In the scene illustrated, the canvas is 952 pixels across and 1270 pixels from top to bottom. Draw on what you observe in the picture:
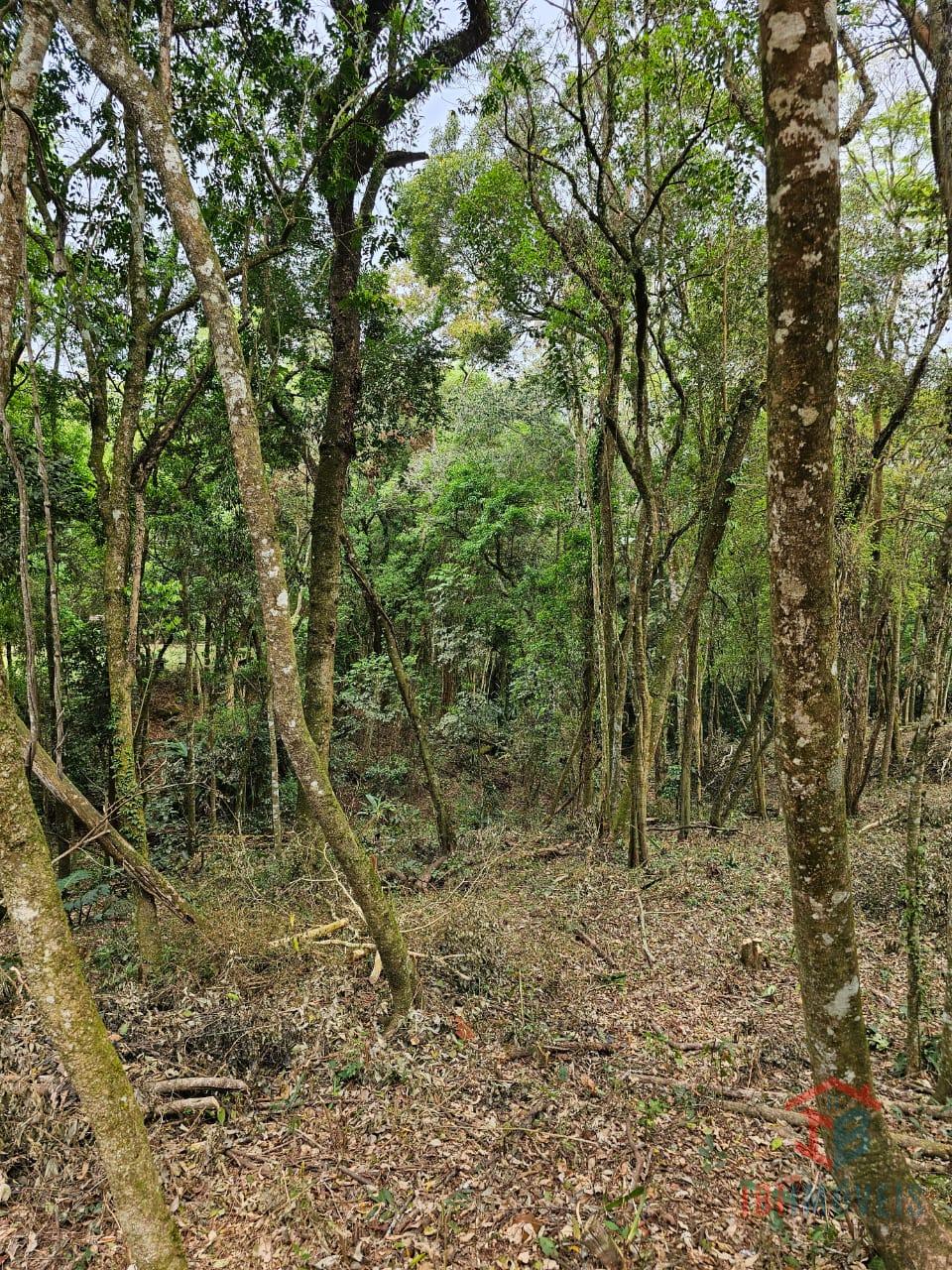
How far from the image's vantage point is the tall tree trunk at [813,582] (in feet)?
6.39

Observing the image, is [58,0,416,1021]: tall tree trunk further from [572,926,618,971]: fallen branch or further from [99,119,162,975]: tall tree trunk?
[572,926,618,971]: fallen branch

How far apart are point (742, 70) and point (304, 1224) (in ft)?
32.0

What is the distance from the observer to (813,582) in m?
2.11

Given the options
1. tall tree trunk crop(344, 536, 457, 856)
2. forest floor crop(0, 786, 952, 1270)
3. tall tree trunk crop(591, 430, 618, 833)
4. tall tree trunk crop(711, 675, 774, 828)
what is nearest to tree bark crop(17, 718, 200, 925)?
forest floor crop(0, 786, 952, 1270)

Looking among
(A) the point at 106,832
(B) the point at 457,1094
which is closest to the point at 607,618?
(B) the point at 457,1094

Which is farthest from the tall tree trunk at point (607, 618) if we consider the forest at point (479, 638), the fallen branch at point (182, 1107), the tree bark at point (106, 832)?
the fallen branch at point (182, 1107)

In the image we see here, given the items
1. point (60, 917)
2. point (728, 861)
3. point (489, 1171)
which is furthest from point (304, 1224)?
point (728, 861)

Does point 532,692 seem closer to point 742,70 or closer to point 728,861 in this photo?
point 728,861

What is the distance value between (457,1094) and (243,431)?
4.56 metres

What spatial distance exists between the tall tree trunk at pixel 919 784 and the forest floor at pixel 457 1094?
466 mm

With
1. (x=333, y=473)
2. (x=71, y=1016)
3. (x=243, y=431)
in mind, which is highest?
(x=333, y=473)

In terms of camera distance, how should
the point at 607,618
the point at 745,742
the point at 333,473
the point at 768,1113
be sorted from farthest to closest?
the point at 745,742
the point at 607,618
the point at 333,473
the point at 768,1113

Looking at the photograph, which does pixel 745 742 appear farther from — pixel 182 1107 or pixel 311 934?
pixel 182 1107

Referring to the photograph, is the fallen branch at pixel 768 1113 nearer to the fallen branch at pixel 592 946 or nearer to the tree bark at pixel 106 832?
the fallen branch at pixel 592 946
